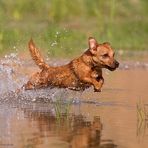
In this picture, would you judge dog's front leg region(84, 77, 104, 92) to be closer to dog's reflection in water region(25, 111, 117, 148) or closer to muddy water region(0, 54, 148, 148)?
muddy water region(0, 54, 148, 148)

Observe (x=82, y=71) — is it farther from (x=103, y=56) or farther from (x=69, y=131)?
(x=69, y=131)

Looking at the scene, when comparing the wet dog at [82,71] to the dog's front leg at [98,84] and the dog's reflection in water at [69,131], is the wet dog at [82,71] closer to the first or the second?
the dog's front leg at [98,84]

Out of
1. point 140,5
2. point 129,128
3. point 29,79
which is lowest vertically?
point 129,128

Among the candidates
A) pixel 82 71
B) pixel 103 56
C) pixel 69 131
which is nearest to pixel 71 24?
pixel 82 71

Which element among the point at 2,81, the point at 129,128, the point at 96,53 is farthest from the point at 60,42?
the point at 129,128

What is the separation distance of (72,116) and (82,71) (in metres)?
1.42

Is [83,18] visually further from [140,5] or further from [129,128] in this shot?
[129,128]

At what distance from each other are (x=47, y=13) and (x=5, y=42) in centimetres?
346

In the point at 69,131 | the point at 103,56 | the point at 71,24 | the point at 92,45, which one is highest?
the point at 71,24

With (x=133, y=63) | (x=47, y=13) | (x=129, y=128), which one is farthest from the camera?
(x=47, y=13)

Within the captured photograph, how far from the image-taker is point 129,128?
7891 millimetres

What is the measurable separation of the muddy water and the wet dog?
0.15 metres

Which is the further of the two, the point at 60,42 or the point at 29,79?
the point at 60,42

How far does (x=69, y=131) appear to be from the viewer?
767 centimetres
